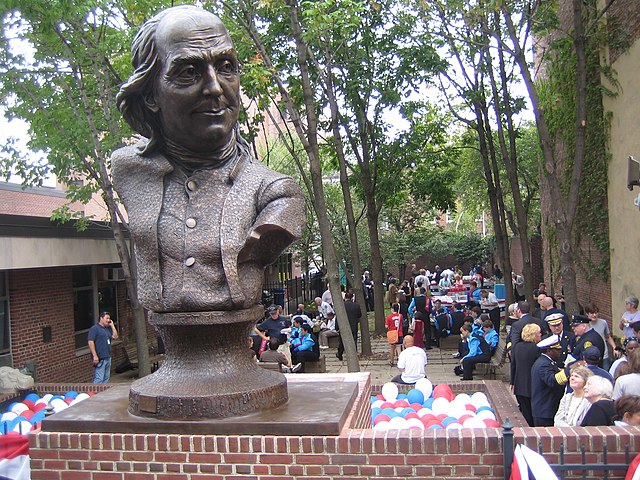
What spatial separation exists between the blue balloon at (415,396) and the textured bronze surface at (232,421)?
3496mm

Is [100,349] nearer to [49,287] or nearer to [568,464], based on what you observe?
[49,287]

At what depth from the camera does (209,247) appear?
4746 mm

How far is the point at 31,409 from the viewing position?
9.81 m

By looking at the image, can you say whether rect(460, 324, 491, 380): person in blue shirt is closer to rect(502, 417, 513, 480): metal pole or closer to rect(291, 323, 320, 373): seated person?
rect(291, 323, 320, 373): seated person

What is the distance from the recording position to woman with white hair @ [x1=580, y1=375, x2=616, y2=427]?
18.0 feet

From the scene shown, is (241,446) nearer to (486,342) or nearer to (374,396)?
(374,396)

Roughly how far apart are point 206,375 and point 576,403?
11.8 ft

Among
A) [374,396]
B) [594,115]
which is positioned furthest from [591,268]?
[374,396]

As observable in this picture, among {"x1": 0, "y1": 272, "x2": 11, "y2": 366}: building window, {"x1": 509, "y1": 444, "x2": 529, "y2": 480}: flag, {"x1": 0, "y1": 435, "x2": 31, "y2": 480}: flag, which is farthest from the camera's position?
{"x1": 0, "y1": 272, "x2": 11, "y2": 366}: building window

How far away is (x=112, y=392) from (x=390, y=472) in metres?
2.59

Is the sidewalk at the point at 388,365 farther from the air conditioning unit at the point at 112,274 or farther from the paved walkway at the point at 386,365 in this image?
the air conditioning unit at the point at 112,274

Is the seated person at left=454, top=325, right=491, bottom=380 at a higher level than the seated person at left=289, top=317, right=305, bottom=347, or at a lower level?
lower

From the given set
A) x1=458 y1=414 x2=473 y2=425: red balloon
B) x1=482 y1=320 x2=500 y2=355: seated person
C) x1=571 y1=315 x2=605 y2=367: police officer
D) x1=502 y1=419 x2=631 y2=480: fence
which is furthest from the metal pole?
x1=482 y1=320 x2=500 y2=355: seated person

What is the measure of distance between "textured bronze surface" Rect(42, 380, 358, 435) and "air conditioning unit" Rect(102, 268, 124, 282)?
12939mm
